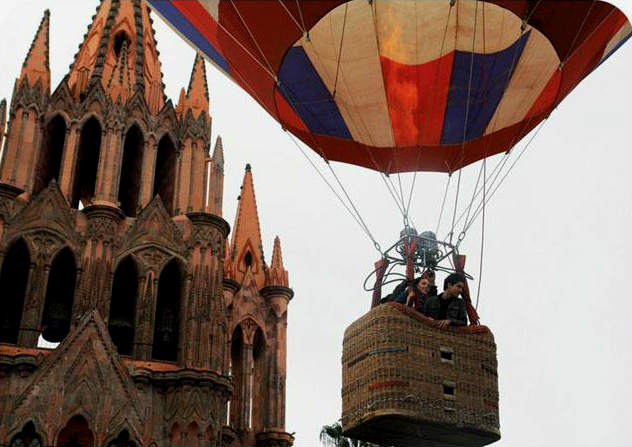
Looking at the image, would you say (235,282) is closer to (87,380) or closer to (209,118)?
(209,118)

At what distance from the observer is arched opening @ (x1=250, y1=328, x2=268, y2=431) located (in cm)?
2847

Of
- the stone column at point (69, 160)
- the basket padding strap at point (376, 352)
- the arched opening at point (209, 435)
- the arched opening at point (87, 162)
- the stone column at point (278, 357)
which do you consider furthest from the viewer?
the stone column at point (278, 357)

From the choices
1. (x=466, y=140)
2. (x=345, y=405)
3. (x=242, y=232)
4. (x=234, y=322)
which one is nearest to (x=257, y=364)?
(x=234, y=322)

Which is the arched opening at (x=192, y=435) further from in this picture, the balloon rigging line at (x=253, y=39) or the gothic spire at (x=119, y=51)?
the gothic spire at (x=119, y=51)

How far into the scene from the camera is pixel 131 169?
1120 inches

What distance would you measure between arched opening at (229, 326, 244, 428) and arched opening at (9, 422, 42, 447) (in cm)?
734

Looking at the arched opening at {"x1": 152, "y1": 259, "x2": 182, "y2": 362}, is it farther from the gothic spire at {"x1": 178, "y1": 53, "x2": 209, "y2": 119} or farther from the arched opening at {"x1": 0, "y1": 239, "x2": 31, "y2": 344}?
the gothic spire at {"x1": 178, "y1": 53, "x2": 209, "y2": 119}

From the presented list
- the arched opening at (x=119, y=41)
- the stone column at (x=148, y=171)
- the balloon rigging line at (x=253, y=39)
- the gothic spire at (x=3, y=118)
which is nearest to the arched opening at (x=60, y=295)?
the stone column at (x=148, y=171)

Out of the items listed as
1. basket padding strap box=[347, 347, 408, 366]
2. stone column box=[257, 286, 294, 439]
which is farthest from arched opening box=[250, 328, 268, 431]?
basket padding strap box=[347, 347, 408, 366]

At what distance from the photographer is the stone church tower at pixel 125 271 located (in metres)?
22.9

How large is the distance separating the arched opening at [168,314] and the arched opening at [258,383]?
412cm

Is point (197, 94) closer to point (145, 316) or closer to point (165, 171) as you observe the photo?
point (165, 171)

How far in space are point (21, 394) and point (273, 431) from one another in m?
7.90

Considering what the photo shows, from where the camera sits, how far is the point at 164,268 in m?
26.0
